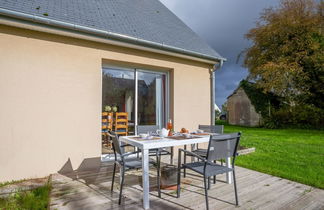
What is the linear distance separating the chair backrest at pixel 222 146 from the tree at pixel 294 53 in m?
12.2

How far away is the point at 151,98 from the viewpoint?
16.7 feet

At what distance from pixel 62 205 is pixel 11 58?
262 centimetres

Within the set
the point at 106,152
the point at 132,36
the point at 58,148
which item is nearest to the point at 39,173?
the point at 58,148

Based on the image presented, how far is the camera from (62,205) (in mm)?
2357

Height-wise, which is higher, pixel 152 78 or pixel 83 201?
pixel 152 78

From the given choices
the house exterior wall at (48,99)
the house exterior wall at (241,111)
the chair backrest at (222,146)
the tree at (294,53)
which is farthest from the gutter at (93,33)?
the house exterior wall at (241,111)

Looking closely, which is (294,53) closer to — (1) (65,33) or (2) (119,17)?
(2) (119,17)

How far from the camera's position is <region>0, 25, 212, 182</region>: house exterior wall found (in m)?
3.22

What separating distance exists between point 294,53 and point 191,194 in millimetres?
14444

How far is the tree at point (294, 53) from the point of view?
1258 cm

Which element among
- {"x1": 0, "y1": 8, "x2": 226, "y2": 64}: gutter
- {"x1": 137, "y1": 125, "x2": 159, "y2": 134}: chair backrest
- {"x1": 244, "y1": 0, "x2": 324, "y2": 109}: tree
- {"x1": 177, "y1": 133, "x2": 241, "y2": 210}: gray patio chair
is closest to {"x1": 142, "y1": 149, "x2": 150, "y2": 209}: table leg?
{"x1": 177, "y1": 133, "x2": 241, "y2": 210}: gray patio chair

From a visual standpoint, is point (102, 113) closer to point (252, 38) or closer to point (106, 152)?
point (106, 152)

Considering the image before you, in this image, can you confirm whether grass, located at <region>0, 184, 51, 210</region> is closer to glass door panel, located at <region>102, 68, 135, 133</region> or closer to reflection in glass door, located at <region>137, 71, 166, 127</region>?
glass door panel, located at <region>102, 68, 135, 133</region>

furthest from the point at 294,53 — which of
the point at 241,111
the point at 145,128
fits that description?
the point at 145,128
